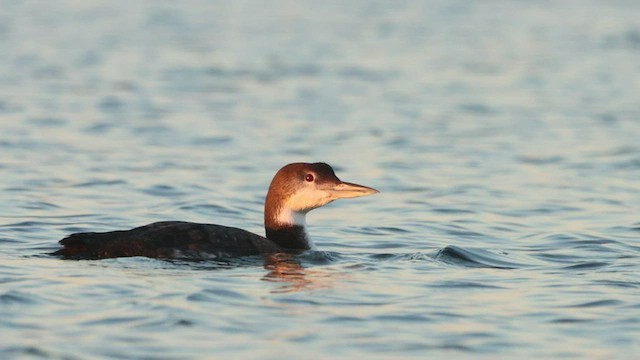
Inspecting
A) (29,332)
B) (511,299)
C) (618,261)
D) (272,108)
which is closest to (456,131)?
(272,108)

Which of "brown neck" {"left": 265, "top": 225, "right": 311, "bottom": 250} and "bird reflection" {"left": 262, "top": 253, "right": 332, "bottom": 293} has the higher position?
"brown neck" {"left": 265, "top": 225, "right": 311, "bottom": 250}

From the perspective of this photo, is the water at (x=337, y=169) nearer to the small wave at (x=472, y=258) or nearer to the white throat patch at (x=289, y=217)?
the small wave at (x=472, y=258)

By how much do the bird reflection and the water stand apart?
0.13ft

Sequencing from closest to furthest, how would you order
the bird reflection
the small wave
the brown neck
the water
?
the water
the bird reflection
the small wave
the brown neck

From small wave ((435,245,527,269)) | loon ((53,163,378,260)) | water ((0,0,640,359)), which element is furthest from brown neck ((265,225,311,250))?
small wave ((435,245,527,269))

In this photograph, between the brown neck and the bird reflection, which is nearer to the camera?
the bird reflection

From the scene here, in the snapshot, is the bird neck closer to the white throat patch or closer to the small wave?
the white throat patch

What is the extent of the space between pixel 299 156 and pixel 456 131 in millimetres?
2937

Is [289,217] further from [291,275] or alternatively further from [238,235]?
[291,275]

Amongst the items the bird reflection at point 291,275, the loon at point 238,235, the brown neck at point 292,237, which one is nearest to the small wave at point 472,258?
the loon at point 238,235

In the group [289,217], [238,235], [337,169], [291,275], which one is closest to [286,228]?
[289,217]

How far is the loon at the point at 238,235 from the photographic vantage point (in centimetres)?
993

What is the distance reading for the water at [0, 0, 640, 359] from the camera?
8234 millimetres

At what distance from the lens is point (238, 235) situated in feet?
34.3
